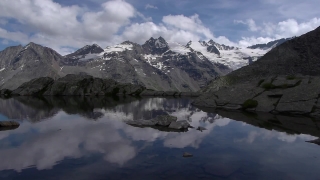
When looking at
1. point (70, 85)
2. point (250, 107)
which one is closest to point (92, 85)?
point (70, 85)

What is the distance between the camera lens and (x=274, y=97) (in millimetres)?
60688

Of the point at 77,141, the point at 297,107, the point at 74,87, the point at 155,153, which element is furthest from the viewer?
the point at 74,87

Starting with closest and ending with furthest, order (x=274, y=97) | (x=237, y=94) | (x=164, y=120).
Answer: (x=164, y=120), (x=274, y=97), (x=237, y=94)

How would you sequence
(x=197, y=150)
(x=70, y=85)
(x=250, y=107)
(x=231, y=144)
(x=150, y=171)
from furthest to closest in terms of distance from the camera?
(x=70, y=85) → (x=250, y=107) → (x=231, y=144) → (x=197, y=150) → (x=150, y=171)

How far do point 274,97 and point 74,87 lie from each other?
109 m

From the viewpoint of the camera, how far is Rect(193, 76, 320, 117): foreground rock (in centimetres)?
5281

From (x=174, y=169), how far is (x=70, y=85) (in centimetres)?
13194

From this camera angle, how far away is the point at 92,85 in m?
145

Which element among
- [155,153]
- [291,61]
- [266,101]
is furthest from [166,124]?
[291,61]

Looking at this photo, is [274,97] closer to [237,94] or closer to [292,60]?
[237,94]

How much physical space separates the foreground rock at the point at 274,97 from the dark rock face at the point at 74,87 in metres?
79.0

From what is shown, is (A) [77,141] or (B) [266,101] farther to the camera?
(B) [266,101]

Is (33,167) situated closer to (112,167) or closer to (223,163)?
(112,167)

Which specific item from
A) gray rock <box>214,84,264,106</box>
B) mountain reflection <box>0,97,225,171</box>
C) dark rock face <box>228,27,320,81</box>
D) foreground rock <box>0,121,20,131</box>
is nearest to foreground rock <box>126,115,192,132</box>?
mountain reflection <box>0,97,225,171</box>
